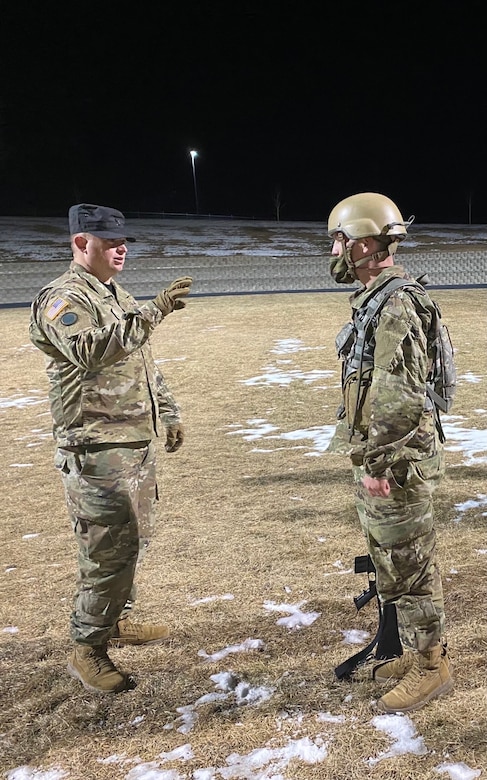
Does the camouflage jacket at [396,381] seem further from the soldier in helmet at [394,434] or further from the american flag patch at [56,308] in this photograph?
the american flag patch at [56,308]

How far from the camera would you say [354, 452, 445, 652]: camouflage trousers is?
2656 mm

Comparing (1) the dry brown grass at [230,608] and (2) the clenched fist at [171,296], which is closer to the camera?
(1) the dry brown grass at [230,608]

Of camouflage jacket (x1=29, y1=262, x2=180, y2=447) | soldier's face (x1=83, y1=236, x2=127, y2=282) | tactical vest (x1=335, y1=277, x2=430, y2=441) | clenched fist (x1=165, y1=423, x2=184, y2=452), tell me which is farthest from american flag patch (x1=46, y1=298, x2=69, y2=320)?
tactical vest (x1=335, y1=277, x2=430, y2=441)

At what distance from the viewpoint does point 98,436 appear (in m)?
2.94

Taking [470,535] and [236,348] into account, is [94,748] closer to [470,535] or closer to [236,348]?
[470,535]

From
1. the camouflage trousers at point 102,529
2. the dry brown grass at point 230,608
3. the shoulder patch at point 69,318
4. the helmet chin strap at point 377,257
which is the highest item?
the helmet chin strap at point 377,257

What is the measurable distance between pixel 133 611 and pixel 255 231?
41.6m

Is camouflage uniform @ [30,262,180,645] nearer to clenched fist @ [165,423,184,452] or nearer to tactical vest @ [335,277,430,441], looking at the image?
clenched fist @ [165,423,184,452]

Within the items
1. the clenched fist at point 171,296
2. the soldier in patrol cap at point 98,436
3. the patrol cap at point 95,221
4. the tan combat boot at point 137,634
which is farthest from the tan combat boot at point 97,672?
the patrol cap at point 95,221

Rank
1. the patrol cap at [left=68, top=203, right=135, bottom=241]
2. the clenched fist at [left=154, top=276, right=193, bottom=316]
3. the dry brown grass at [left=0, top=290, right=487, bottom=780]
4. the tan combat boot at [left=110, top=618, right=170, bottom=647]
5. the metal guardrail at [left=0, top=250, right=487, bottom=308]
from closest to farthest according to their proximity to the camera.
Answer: the dry brown grass at [left=0, top=290, right=487, bottom=780], the clenched fist at [left=154, top=276, right=193, bottom=316], the patrol cap at [left=68, top=203, right=135, bottom=241], the tan combat boot at [left=110, top=618, right=170, bottom=647], the metal guardrail at [left=0, top=250, right=487, bottom=308]

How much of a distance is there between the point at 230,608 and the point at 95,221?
2148 mm

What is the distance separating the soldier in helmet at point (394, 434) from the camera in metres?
2.49

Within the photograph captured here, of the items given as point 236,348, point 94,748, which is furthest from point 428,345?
point 236,348

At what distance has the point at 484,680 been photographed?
2904 mm
